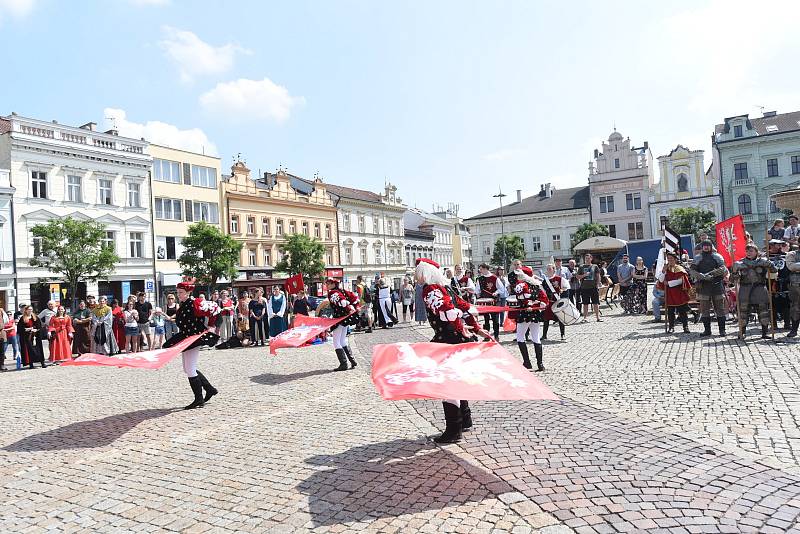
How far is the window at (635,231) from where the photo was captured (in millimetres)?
73000

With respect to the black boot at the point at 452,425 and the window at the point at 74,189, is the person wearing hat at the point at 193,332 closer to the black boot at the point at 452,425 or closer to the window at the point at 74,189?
the black boot at the point at 452,425

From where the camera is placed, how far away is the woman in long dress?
57.4 ft

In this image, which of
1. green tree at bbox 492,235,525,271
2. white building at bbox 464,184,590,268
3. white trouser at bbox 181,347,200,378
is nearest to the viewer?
white trouser at bbox 181,347,200,378

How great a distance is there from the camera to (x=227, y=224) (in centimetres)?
5066

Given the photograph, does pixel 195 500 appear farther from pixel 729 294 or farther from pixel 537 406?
pixel 729 294

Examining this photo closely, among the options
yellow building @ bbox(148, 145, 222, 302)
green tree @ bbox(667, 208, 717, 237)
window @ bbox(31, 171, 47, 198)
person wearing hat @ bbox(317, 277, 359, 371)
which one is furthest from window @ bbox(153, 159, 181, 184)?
green tree @ bbox(667, 208, 717, 237)

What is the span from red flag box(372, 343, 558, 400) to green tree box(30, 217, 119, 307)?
3015 cm

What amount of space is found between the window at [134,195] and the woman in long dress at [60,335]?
88.3ft

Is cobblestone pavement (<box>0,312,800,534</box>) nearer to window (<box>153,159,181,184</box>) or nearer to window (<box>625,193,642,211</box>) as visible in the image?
window (<box>153,159,181,184</box>)

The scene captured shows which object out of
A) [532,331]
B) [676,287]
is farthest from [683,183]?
[532,331]

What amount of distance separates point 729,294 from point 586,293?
4.16 m

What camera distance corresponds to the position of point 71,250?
31.5m

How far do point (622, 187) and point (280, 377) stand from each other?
70.2 metres

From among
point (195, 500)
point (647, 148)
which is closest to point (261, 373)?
point (195, 500)
